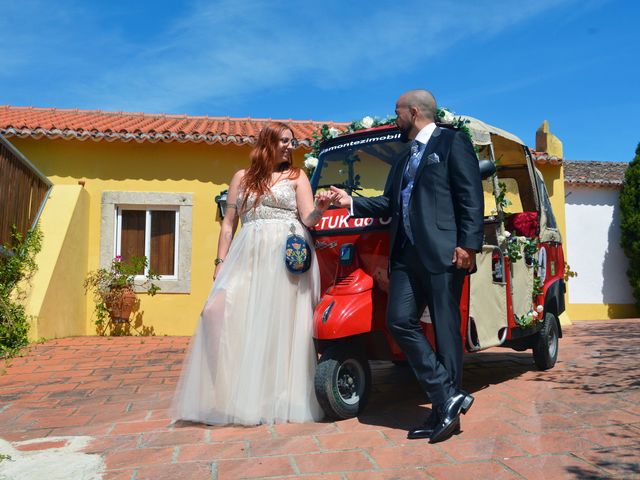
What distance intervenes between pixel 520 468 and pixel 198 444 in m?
1.75

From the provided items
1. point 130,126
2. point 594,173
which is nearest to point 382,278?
point 130,126

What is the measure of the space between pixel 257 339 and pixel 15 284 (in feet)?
17.6

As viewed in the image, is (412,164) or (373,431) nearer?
(373,431)

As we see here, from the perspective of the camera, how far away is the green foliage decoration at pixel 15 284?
7.15 m

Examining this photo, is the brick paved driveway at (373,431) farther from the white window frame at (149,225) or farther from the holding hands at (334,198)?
the white window frame at (149,225)

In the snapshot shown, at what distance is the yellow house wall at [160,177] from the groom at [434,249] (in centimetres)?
695

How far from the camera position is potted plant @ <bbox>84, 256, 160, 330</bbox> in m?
9.65

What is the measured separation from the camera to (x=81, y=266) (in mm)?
9711

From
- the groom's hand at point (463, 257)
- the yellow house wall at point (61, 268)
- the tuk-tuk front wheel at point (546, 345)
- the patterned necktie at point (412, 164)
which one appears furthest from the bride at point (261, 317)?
the yellow house wall at point (61, 268)

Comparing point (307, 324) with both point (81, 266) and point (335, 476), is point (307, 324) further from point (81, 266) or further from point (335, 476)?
point (81, 266)

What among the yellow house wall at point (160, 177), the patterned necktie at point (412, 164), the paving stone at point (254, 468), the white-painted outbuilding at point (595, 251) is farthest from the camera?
the white-painted outbuilding at point (595, 251)

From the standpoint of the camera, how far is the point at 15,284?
7.77 m

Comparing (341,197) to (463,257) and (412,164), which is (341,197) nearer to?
(412,164)

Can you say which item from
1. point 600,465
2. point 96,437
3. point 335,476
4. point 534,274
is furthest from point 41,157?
point 600,465
